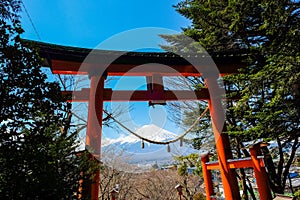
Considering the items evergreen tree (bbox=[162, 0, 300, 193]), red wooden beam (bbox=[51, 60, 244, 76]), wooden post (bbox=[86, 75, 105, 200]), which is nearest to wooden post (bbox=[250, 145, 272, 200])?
evergreen tree (bbox=[162, 0, 300, 193])

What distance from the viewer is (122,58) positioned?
372 cm

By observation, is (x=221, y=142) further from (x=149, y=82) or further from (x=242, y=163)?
(x=149, y=82)

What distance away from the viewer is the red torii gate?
318 centimetres

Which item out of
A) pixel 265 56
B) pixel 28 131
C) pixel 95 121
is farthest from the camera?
pixel 265 56

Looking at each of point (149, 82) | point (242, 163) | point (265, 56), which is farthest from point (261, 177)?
point (149, 82)

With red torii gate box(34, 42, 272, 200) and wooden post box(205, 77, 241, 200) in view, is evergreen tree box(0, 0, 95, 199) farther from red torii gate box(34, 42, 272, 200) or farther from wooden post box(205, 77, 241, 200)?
wooden post box(205, 77, 241, 200)

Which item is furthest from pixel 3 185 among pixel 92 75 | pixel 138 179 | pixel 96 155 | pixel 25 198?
pixel 138 179

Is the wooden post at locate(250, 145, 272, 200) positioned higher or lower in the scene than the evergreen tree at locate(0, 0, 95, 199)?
lower

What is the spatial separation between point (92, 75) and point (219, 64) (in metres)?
2.70

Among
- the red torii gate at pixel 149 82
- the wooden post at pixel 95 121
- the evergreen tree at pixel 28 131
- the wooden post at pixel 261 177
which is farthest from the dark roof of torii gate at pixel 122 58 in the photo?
the wooden post at pixel 261 177

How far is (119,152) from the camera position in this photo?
949 centimetres

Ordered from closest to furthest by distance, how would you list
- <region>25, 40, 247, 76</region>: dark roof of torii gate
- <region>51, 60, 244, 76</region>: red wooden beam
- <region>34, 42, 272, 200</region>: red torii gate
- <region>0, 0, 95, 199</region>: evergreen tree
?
<region>0, 0, 95, 199</region>: evergreen tree → <region>34, 42, 272, 200</region>: red torii gate → <region>25, 40, 247, 76</region>: dark roof of torii gate → <region>51, 60, 244, 76</region>: red wooden beam

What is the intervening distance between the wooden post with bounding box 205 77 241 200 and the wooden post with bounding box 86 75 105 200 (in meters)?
2.32

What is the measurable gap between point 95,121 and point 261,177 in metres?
2.84
